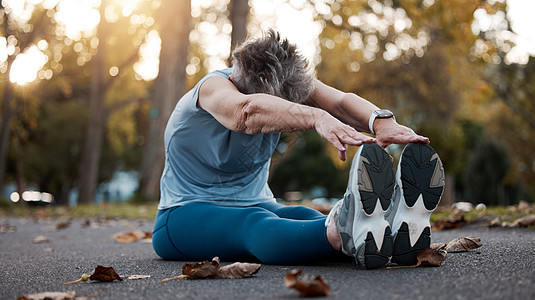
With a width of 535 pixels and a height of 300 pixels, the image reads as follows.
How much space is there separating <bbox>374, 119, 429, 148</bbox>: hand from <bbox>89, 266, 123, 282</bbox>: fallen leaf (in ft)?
3.84

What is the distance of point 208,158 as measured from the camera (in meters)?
2.82

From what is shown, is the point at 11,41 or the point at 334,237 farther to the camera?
the point at 11,41

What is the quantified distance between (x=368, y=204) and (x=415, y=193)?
0.77 feet

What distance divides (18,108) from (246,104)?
1479 cm

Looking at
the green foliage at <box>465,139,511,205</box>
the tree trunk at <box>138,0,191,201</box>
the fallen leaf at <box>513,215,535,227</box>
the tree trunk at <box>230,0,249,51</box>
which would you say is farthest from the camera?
the green foliage at <box>465,139,511,205</box>

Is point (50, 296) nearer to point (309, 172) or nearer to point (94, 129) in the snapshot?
point (94, 129)

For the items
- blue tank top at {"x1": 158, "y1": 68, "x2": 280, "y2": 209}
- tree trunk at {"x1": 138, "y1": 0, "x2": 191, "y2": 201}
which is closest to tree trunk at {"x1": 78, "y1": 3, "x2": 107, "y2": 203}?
tree trunk at {"x1": 138, "y1": 0, "x2": 191, "y2": 201}

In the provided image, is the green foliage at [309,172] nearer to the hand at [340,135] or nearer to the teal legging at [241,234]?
the teal legging at [241,234]

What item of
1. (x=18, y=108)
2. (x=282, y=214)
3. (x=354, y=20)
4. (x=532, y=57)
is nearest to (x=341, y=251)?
(x=282, y=214)

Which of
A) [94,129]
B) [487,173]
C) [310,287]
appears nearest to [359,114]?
[310,287]

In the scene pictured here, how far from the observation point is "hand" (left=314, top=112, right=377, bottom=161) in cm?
200

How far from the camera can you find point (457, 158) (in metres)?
17.2

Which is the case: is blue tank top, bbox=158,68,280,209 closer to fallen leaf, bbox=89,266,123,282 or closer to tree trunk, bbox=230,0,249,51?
fallen leaf, bbox=89,266,123,282

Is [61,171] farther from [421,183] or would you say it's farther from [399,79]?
[421,183]
